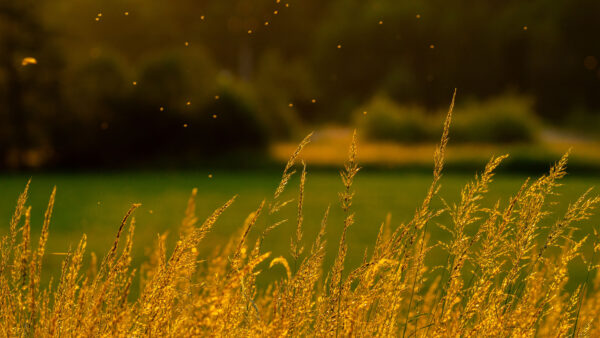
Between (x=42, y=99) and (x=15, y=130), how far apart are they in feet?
3.07

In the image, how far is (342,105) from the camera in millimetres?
20109

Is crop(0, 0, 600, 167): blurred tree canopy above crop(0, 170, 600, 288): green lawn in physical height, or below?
above

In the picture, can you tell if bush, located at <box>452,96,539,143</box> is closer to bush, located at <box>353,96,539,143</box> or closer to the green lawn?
bush, located at <box>353,96,539,143</box>

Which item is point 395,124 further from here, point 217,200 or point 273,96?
point 217,200

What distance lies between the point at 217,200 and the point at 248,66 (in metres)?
14.7

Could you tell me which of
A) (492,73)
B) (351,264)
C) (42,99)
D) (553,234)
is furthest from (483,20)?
(553,234)

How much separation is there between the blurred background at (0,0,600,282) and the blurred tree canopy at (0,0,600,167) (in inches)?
1.9

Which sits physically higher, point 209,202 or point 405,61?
point 405,61

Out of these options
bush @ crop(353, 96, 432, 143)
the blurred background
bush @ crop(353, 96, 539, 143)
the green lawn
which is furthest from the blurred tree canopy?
bush @ crop(353, 96, 539, 143)

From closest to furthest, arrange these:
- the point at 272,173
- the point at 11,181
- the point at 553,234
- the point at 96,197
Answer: the point at 553,234 → the point at 96,197 → the point at 11,181 → the point at 272,173

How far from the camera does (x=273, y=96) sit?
54.4 ft

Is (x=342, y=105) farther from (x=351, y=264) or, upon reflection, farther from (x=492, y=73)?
(x=351, y=264)

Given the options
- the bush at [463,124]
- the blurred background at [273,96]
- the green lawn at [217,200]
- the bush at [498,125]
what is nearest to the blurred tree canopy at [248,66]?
the blurred background at [273,96]

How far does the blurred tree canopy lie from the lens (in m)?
14.5
